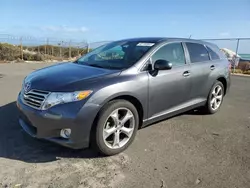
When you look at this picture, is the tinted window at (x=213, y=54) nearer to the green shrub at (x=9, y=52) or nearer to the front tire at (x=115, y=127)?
the front tire at (x=115, y=127)

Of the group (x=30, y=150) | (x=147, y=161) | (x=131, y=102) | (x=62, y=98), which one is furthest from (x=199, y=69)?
(x=30, y=150)

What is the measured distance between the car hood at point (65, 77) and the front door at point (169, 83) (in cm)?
69

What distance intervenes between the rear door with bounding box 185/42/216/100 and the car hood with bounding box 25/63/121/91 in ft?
5.68

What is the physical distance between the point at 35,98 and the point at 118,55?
1611 millimetres

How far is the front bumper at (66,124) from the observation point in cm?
313

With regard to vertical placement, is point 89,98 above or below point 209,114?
above

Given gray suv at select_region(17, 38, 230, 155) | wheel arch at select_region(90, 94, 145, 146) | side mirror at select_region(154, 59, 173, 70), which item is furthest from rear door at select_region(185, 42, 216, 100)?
wheel arch at select_region(90, 94, 145, 146)

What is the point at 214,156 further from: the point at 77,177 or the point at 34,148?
the point at 34,148

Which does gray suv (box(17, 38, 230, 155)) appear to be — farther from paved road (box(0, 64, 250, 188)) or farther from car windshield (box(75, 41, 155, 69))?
paved road (box(0, 64, 250, 188))

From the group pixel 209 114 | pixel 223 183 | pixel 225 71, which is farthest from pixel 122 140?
pixel 225 71

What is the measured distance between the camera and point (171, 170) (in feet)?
10.4

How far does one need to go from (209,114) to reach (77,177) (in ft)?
11.6

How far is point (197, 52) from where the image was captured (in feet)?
16.6

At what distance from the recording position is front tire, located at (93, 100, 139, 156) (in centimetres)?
332
